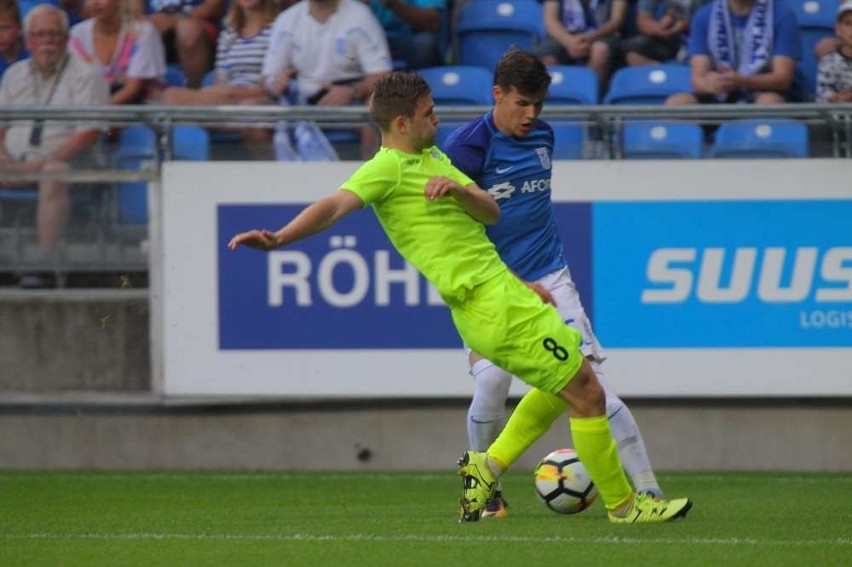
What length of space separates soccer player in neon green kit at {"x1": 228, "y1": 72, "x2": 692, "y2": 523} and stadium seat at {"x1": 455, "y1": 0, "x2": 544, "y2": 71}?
548 cm

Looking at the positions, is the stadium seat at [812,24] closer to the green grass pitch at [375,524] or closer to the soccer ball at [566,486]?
the green grass pitch at [375,524]

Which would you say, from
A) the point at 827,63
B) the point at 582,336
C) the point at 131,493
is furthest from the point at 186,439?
the point at 827,63

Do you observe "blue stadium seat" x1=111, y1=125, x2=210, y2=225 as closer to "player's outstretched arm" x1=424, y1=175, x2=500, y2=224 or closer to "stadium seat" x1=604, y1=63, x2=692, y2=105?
"stadium seat" x1=604, y1=63, x2=692, y2=105

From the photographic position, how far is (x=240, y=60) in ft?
37.4

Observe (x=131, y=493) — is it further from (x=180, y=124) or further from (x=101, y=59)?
(x=101, y=59)

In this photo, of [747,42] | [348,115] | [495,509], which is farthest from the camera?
[747,42]

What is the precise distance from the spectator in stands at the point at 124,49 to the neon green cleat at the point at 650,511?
587cm

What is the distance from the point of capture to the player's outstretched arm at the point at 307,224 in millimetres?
5797

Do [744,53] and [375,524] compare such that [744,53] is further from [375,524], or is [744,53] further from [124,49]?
[375,524]

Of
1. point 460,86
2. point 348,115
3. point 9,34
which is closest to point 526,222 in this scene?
point 348,115

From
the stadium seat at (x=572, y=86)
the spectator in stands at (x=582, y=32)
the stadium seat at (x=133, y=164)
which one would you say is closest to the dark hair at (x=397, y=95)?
the stadium seat at (x=133, y=164)

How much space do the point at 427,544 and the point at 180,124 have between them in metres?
4.16

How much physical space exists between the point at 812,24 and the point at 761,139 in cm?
237

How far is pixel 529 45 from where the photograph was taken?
1191 cm
